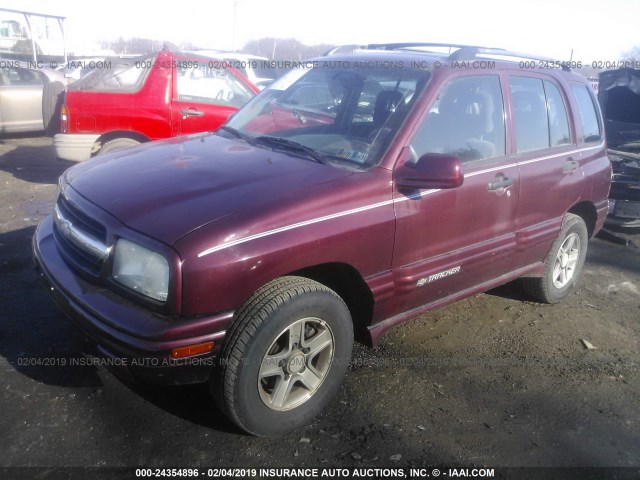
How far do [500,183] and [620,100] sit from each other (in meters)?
7.93

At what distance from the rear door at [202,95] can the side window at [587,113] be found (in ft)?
13.4

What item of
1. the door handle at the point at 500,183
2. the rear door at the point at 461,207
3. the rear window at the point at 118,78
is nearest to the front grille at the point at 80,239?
the rear door at the point at 461,207

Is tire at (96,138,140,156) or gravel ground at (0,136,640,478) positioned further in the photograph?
tire at (96,138,140,156)

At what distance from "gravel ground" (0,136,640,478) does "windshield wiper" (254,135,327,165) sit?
1.32 metres

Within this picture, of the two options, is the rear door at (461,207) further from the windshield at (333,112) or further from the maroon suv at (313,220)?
the windshield at (333,112)

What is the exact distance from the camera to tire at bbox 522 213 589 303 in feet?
13.9

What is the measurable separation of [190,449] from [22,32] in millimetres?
22031

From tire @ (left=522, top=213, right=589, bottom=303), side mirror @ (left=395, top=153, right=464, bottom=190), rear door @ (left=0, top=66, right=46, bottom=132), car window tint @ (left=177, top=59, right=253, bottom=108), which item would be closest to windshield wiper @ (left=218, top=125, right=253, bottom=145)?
side mirror @ (left=395, top=153, right=464, bottom=190)

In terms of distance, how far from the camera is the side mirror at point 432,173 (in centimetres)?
278

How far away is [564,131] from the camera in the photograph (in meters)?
4.13

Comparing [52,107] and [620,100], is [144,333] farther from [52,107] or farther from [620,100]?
[620,100]

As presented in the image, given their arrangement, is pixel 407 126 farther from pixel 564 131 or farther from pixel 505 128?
pixel 564 131

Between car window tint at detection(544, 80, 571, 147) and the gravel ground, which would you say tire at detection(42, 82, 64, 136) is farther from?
car window tint at detection(544, 80, 571, 147)

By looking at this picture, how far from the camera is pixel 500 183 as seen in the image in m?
3.41
